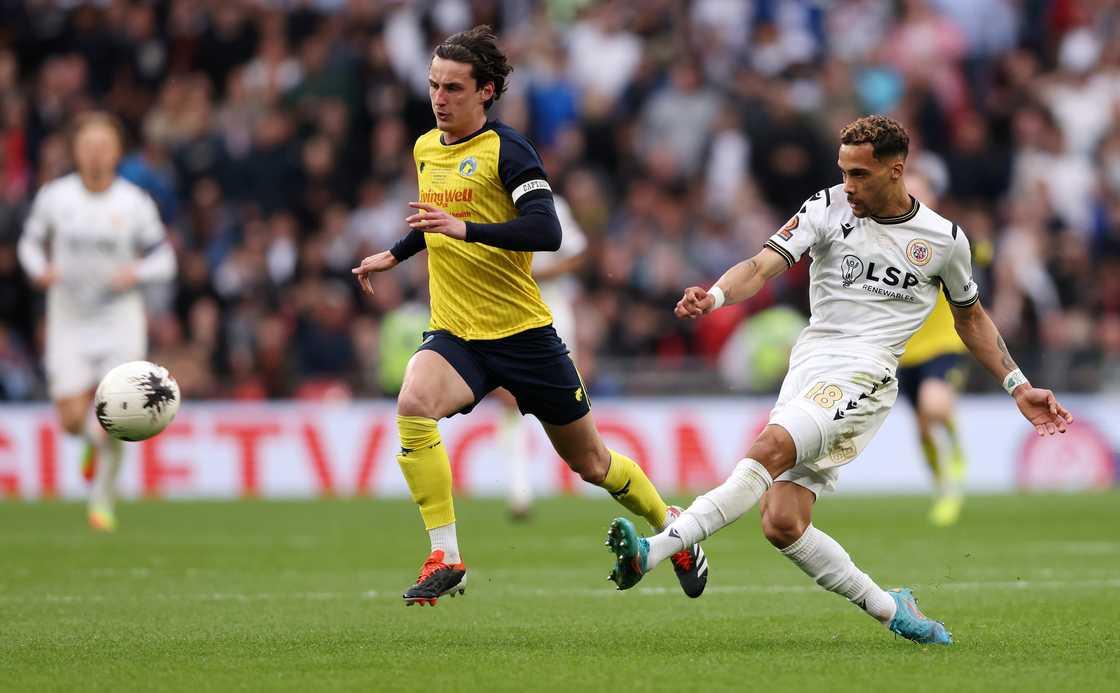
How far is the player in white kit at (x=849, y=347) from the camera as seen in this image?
7.25 meters

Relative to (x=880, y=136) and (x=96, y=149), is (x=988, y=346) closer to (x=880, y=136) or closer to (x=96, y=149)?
(x=880, y=136)

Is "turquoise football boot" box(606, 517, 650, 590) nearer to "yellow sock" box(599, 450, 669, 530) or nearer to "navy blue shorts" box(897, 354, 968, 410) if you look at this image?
"yellow sock" box(599, 450, 669, 530)

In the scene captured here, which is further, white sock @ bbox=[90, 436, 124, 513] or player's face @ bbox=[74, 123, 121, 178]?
white sock @ bbox=[90, 436, 124, 513]

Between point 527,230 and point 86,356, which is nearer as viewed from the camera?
point 527,230

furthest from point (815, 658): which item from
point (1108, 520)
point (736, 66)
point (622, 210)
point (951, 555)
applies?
point (736, 66)

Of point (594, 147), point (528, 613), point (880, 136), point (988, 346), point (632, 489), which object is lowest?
point (528, 613)

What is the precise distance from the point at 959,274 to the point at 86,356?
26.8 ft

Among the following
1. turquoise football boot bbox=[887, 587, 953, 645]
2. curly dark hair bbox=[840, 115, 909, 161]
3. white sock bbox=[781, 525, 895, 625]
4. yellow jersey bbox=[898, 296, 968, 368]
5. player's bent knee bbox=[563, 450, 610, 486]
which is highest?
curly dark hair bbox=[840, 115, 909, 161]

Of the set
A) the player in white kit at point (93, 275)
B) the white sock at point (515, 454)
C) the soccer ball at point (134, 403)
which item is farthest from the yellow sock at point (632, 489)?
the player in white kit at point (93, 275)

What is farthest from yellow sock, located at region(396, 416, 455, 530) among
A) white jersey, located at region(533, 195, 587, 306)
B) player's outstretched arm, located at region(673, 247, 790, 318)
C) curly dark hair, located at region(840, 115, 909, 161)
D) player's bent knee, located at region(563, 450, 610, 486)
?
white jersey, located at region(533, 195, 587, 306)

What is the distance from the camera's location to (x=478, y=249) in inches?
328

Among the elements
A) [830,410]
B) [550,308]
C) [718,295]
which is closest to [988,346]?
[830,410]

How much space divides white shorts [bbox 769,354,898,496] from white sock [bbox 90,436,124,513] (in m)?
7.47

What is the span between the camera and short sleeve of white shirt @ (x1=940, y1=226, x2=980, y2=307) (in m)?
7.45
